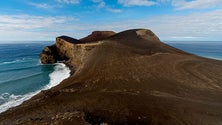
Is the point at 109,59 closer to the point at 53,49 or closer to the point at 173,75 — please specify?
the point at 173,75

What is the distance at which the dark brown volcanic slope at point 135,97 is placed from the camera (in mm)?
10859

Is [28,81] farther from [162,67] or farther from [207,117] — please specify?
[207,117]

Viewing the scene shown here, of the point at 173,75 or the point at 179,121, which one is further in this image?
the point at 173,75

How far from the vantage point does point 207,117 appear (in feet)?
36.1

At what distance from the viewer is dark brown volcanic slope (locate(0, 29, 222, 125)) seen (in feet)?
35.6

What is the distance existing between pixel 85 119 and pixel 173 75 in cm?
1298

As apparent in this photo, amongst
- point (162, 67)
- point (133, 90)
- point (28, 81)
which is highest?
point (162, 67)

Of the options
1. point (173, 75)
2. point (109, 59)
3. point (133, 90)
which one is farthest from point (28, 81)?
point (173, 75)

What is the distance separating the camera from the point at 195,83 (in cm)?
1733

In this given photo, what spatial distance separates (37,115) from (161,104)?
9351 mm

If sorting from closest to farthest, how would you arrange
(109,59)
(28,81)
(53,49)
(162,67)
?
1. (162,67)
2. (109,59)
3. (28,81)
4. (53,49)

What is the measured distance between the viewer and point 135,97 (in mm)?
14336

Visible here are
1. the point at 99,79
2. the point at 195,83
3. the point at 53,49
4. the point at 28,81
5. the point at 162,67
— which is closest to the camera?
the point at 195,83

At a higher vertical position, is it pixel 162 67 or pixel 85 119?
pixel 162 67
